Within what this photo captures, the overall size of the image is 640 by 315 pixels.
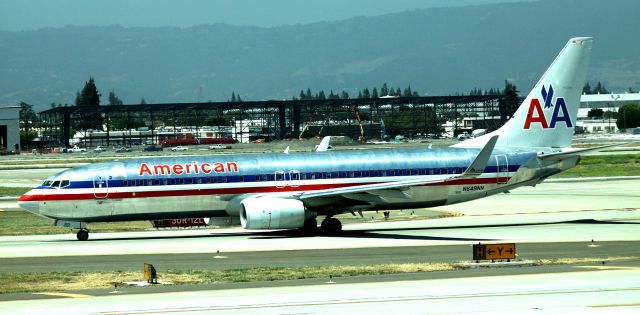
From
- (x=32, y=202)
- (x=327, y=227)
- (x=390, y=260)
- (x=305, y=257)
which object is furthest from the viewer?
(x=327, y=227)

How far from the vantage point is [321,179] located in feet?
161

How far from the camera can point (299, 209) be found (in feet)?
153

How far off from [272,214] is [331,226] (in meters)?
3.64

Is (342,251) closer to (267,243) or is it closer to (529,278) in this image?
(267,243)

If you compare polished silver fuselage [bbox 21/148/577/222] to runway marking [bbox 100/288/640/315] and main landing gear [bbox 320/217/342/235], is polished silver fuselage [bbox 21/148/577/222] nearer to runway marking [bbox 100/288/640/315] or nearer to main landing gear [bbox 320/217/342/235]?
main landing gear [bbox 320/217/342/235]

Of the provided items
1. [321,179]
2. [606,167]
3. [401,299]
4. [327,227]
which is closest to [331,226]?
[327,227]

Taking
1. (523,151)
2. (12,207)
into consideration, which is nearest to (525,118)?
(523,151)

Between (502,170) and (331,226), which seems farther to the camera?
(502,170)

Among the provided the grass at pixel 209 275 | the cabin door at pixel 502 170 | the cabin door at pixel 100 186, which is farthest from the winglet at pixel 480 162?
the cabin door at pixel 100 186

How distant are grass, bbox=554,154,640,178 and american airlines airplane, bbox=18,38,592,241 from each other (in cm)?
3661

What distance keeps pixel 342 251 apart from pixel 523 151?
48.0ft

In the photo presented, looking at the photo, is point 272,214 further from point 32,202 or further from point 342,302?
point 342,302

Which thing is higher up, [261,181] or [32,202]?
[261,181]

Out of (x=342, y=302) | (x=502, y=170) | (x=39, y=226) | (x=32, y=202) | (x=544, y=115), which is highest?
(x=544, y=115)
